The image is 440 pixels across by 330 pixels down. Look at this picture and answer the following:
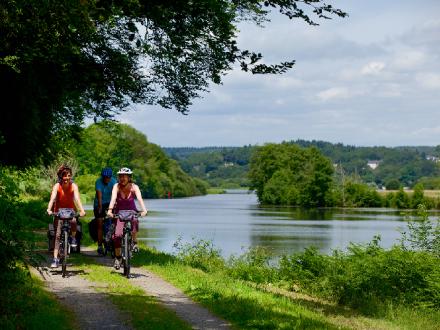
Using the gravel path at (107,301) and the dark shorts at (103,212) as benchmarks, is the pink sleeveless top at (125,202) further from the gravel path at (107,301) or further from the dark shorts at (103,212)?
the dark shorts at (103,212)

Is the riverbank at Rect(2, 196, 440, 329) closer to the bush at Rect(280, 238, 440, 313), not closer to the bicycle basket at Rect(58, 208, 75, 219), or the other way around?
the bush at Rect(280, 238, 440, 313)

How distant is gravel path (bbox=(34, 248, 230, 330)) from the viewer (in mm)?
8992

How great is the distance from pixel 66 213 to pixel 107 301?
111 inches

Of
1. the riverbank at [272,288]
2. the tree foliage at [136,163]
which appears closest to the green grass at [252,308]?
the riverbank at [272,288]

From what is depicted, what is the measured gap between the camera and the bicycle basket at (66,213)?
12.6 metres

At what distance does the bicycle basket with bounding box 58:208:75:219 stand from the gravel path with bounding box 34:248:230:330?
1084 mm

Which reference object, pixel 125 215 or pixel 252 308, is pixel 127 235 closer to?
pixel 125 215

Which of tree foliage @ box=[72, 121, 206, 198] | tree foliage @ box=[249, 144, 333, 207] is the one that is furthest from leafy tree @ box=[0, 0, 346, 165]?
tree foliage @ box=[249, 144, 333, 207]

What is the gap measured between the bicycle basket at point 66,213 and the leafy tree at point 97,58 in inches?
90.9

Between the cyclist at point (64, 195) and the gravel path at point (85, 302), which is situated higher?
the cyclist at point (64, 195)

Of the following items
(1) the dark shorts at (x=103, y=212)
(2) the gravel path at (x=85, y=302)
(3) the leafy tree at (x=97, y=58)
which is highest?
(3) the leafy tree at (x=97, y=58)

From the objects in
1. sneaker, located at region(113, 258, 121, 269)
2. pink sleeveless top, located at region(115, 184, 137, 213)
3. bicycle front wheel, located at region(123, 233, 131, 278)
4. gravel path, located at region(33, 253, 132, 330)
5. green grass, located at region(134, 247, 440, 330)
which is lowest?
green grass, located at region(134, 247, 440, 330)

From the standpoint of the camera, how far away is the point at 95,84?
16.0 metres

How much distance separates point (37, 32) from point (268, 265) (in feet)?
51.5
